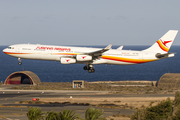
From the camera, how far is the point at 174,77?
9119 cm

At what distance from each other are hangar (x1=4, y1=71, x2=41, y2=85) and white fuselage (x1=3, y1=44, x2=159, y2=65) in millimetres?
35935

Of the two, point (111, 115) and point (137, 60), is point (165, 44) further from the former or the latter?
point (111, 115)

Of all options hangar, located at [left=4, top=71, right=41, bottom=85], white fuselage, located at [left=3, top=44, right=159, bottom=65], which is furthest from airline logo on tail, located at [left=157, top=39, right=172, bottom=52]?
hangar, located at [left=4, top=71, right=41, bottom=85]

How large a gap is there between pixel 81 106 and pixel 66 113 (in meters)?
25.4

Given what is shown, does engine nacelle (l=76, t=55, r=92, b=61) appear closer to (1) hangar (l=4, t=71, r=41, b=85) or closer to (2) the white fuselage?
(2) the white fuselage

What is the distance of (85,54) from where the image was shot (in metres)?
61.0

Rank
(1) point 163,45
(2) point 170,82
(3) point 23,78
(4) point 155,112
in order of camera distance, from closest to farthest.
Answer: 1. (4) point 155,112
2. (1) point 163,45
3. (2) point 170,82
4. (3) point 23,78

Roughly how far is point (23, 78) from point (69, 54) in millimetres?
49032

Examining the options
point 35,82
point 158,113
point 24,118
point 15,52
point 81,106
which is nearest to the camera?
point 158,113

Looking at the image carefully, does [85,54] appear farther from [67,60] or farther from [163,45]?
[163,45]

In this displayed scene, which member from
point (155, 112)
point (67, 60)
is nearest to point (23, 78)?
point (67, 60)

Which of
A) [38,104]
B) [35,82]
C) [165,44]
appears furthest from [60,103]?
[35,82]

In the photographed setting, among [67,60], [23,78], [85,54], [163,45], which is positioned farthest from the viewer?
[23,78]

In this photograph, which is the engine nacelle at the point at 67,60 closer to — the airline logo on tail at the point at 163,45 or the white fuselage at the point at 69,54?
the white fuselage at the point at 69,54
